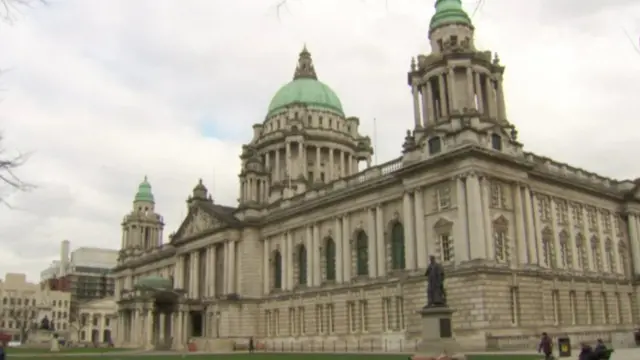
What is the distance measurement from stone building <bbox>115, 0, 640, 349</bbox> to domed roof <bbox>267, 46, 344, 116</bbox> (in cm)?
1990

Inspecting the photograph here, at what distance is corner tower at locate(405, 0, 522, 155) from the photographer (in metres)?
47.1

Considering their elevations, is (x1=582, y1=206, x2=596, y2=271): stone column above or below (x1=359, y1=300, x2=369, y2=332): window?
above

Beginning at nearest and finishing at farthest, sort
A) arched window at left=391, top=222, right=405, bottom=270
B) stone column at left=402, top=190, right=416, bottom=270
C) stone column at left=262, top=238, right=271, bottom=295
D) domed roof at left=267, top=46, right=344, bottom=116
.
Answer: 1. stone column at left=402, top=190, right=416, bottom=270
2. arched window at left=391, top=222, right=405, bottom=270
3. stone column at left=262, top=238, right=271, bottom=295
4. domed roof at left=267, top=46, right=344, bottom=116

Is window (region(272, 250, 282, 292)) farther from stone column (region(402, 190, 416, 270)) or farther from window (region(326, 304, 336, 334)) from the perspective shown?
stone column (region(402, 190, 416, 270))

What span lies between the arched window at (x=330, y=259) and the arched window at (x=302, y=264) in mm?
3666

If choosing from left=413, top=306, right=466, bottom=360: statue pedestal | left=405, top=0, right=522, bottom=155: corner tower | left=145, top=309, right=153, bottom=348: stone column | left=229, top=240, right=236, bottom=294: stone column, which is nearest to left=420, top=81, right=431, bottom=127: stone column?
left=405, top=0, right=522, bottom=155: corner tower

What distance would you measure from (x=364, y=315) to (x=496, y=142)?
59.1 feet

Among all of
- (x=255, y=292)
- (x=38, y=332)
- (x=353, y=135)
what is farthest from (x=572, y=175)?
(x=38, y=332)

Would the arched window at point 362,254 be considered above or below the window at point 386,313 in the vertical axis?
above

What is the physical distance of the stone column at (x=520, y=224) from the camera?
46.0 metres

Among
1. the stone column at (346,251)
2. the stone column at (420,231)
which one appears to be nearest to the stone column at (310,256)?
the stone column at (346,251)

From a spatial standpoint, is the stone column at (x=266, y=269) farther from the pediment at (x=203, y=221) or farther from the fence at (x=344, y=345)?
the fence at (x=344, y=345)

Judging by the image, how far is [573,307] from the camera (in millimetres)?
49531

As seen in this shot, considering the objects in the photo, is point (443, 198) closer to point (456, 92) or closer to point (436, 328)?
point (456, 92)
